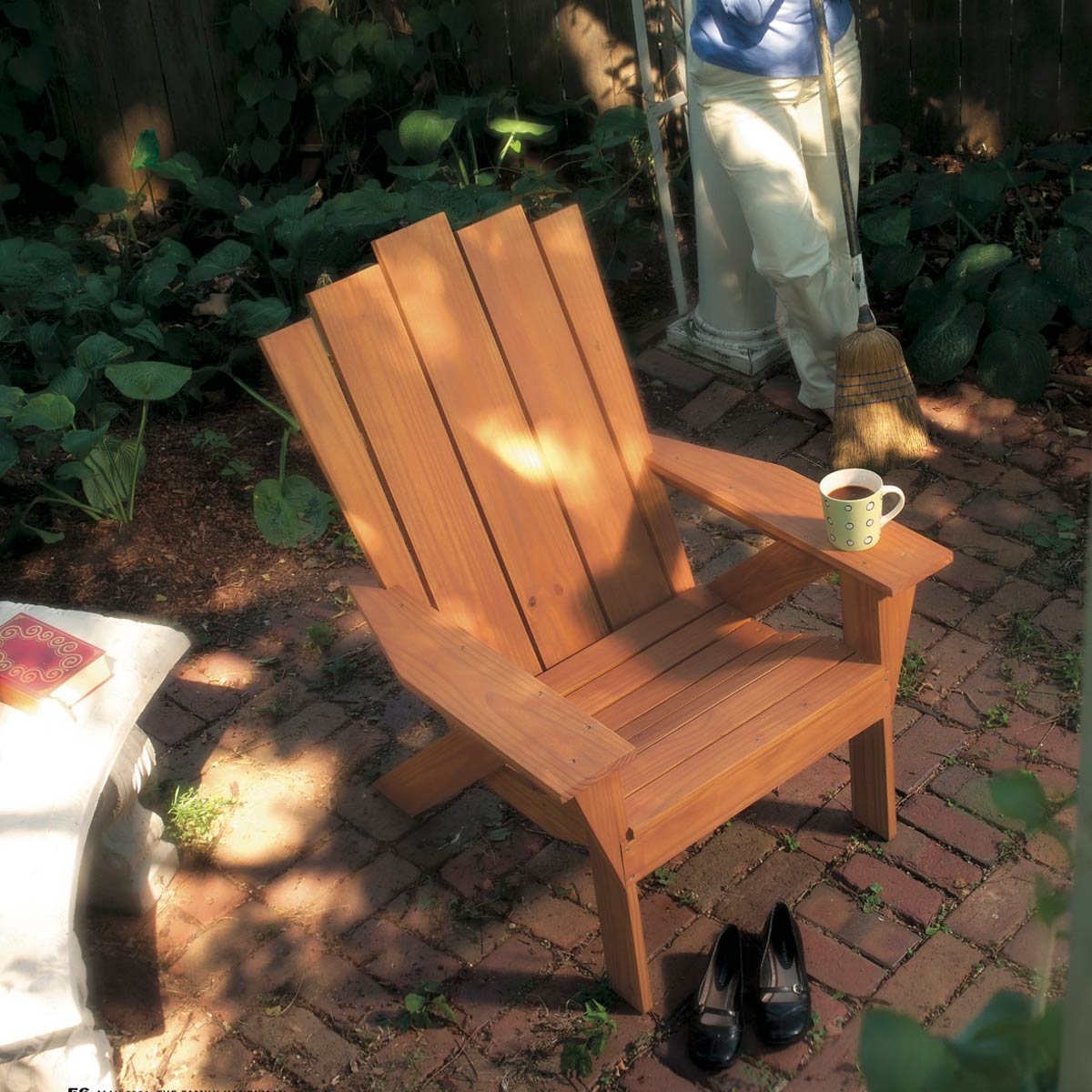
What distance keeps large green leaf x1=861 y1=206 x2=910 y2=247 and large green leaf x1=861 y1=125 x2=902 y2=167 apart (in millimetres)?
229

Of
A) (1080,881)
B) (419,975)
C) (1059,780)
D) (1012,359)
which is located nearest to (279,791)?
(419,975)

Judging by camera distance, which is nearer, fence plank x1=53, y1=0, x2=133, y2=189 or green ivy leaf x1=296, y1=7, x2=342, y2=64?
green ivy leaf x1=296, y1=7, x2=342, y2=64

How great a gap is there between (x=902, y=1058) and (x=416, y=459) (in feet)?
7.33

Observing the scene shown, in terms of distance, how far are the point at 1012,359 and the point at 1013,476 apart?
420 millimetres

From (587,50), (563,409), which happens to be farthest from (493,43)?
(563,409)

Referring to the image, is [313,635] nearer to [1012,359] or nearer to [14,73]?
[1012,359]

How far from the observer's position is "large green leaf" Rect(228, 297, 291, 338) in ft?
13.1

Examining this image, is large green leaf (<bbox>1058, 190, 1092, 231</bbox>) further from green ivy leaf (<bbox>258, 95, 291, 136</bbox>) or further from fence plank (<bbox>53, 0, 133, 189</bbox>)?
fence plank (<bbox>53, 0, 133, 189</bbox>)

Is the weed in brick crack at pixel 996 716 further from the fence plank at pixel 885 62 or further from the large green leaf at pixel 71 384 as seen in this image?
the fence plank at pixel 885 62

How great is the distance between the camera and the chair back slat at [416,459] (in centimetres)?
261

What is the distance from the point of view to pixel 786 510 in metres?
2.59

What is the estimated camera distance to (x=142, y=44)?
5.28 meters

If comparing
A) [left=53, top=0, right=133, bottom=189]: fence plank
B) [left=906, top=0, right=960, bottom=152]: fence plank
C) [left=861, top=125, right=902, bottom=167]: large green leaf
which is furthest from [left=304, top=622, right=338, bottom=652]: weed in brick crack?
[left=906, top=0, right=960, bottom=152]: fence plank

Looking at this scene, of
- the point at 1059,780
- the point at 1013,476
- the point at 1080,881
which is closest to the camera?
the point at 1080,881
